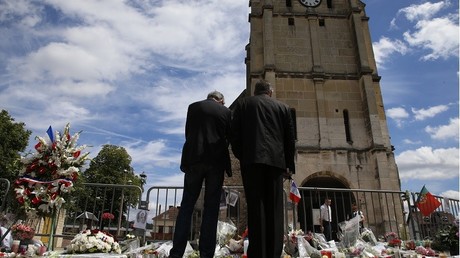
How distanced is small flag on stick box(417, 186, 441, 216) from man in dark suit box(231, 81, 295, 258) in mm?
6167

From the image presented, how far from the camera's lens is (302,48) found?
20.0 m

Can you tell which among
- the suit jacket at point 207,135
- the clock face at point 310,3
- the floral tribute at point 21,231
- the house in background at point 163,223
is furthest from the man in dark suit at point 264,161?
the clock face at point 310,3

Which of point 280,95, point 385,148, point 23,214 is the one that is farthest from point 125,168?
point 23,214

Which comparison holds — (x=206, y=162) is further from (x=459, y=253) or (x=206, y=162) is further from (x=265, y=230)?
(x=459, y=253)

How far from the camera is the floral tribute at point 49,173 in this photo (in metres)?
5.15

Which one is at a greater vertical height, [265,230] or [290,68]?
[290,68]

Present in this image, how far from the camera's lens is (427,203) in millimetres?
8469

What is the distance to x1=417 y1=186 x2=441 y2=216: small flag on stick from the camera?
8.40 m

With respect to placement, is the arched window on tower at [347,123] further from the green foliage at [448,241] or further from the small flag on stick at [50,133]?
the small flag on stick at [50,133]

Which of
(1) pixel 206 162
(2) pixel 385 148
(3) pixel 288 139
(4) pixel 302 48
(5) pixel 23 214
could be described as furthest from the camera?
(4) pixel 302 48

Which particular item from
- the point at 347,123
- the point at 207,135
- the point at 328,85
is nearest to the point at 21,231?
the point at 207,135

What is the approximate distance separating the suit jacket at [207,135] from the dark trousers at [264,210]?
666 millimetres

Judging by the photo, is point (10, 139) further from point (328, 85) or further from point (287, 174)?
point (287, 174)

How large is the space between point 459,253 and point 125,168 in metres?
35.4
